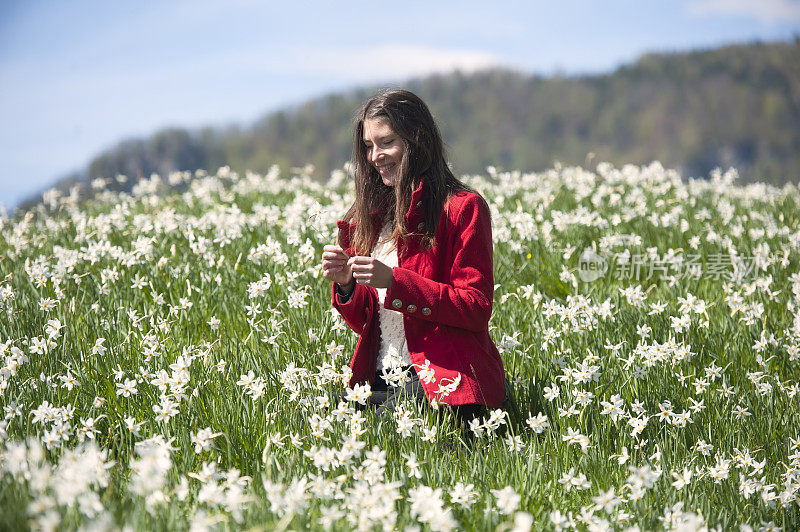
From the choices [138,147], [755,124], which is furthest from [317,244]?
[755,124]

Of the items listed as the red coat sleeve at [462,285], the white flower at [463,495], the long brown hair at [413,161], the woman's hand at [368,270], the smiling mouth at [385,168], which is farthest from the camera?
the smiling mouth at [385,168]

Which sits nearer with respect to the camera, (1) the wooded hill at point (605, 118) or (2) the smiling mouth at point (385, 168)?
(2) the smiling mouth at point (385, 168)

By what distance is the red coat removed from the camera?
10.1 feet

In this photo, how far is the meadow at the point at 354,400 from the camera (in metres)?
2.21

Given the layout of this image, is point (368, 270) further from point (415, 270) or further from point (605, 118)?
point (605, 118)

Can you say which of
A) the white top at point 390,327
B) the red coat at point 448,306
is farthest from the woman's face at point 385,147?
the white top at point 390,327

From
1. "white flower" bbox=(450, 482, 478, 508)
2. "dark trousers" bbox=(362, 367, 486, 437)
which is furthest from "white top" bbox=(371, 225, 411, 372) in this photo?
"white flower" bbox=(450, 482, 478, 508)

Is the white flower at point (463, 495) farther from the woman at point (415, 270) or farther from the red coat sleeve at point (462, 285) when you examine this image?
the red coat sleeve at point (462, 285)

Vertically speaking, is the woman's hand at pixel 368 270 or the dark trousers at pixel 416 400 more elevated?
the woman's hand at pixel 368 270

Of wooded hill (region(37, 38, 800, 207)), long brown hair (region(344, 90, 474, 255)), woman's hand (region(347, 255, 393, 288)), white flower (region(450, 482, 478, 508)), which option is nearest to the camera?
white flower (region(450, 482, 478, 508))

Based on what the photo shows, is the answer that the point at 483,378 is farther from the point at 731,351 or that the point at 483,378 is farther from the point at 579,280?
the point at 579,280

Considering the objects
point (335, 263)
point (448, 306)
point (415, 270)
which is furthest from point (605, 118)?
point (335, 263)

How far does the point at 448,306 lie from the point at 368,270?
0.41 m

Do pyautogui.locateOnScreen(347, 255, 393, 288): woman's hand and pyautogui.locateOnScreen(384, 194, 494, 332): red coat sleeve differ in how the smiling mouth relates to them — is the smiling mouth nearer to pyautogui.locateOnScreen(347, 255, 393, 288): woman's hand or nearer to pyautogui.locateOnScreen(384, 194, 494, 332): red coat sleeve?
pyautogui.locateOnScreen(384, 194, 494, 332): red coat sleeve
